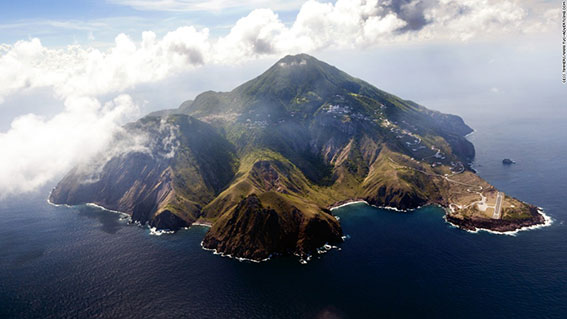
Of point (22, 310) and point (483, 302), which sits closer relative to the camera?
point (483, 302)

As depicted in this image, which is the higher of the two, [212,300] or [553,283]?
[553,283]

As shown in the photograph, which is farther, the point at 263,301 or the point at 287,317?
the point at 263,301

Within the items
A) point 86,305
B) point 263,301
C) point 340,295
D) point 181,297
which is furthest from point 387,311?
point 86,305

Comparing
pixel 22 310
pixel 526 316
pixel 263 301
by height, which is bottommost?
pixel 22 310

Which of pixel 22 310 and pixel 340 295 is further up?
pixel 340 295

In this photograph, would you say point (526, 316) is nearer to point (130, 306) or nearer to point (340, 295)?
point (340, 295)

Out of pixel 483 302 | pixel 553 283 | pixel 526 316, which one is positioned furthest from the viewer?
pixel 553 283

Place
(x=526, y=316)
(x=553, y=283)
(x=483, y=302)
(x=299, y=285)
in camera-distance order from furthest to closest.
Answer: (x=299, y=285)
(x=553, y=283)
(x=483, y=302)
(x=526, y=316)

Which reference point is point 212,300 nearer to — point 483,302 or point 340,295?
point 340,295

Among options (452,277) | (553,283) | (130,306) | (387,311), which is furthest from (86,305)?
(553,283)
